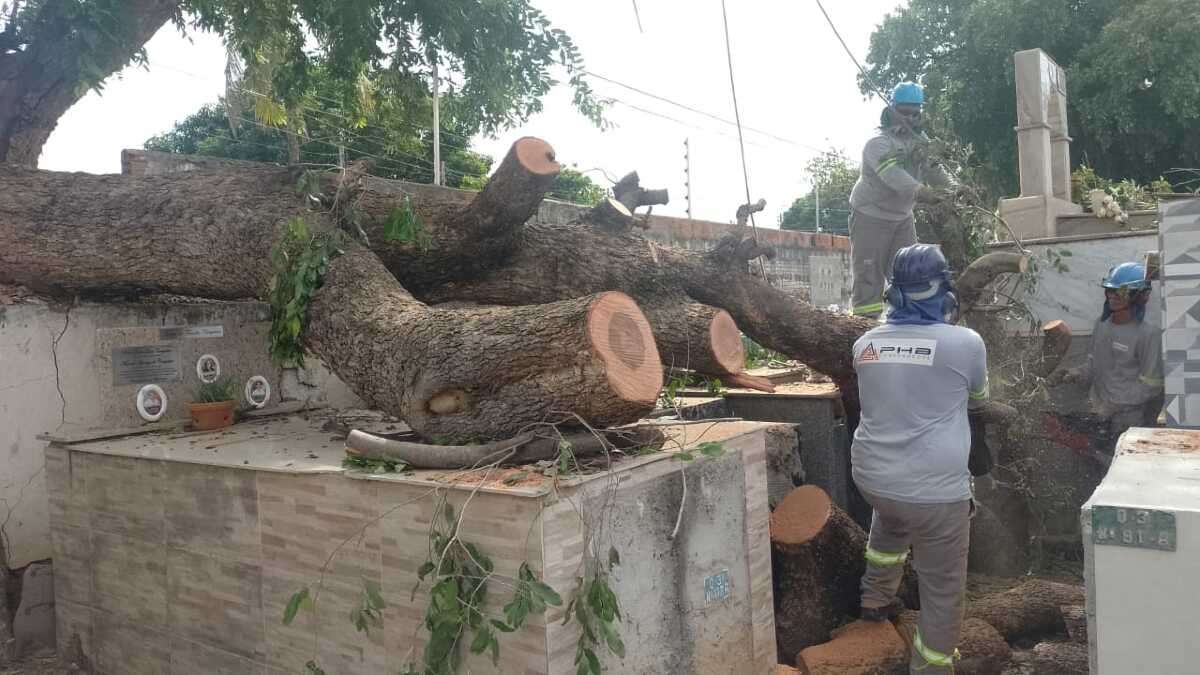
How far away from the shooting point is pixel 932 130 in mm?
6066

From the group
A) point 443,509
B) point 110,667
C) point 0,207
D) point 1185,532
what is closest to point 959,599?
point 1185,532

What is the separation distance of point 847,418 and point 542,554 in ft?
11.7

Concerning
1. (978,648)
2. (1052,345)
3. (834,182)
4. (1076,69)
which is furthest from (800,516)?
(834,182)

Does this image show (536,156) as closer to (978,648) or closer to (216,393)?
(216,393)

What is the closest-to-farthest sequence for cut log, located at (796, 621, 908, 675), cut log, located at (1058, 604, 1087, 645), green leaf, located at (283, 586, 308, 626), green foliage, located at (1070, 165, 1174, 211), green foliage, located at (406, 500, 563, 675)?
green foliage, located at (406, 500, 563, 675) < green leaf, located at (283, 586, 308, 626) < cut log, located at (796, 621, 908, 675) < cut log, located at (1058, 604, 1087, 645) < green foliage, located at (1070, 165, 1174, 211)

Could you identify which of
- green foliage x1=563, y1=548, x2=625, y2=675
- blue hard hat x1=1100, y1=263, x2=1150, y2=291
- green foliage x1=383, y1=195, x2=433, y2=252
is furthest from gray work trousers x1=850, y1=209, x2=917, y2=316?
green foliage x1=563, y1=548, x2=625, y2=675

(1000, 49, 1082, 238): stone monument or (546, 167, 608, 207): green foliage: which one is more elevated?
(546, 167, 608, 207): green foliage

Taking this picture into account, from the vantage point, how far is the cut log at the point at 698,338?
4.67m

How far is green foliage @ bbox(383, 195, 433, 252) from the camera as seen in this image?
4602mm

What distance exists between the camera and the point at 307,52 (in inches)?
269

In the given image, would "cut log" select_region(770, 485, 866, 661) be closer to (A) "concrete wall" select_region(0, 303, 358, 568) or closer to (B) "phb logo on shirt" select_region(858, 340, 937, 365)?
(B) "phb logo on shirt" select_region(858, 340, 937, 365)

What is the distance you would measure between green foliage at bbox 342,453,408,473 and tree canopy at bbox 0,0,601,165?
3.38 m

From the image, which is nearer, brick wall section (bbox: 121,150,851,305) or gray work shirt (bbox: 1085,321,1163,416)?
gray work shirt (bbox: 1085,321,1163,416)

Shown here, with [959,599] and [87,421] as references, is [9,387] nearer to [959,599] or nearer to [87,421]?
[87,421]
